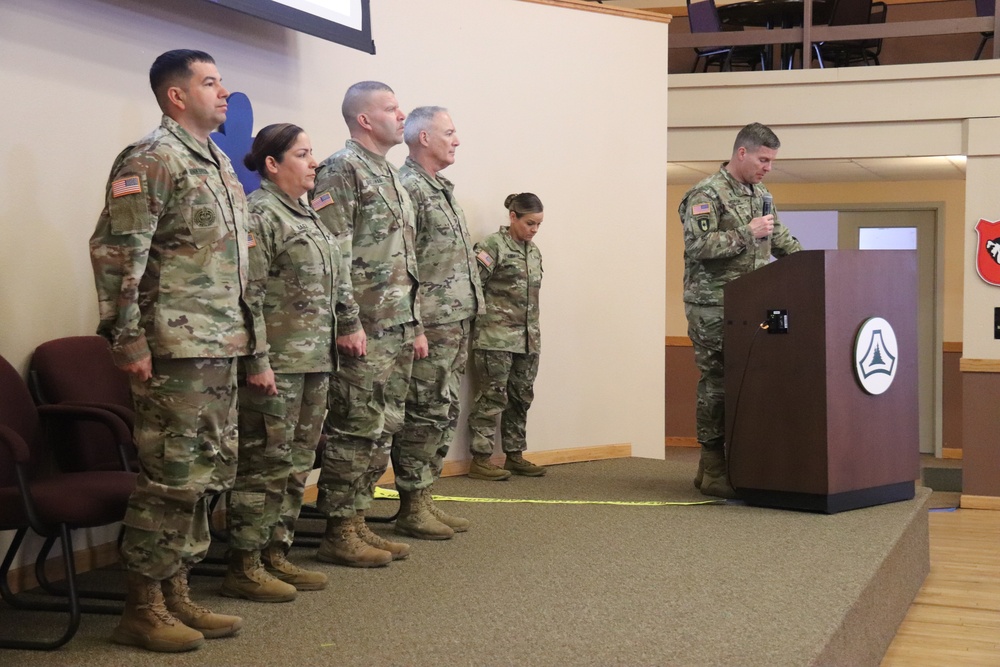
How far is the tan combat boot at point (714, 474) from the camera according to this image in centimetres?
461

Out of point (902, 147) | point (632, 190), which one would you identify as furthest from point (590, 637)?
point (902, 147)

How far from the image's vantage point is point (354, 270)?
332 cm

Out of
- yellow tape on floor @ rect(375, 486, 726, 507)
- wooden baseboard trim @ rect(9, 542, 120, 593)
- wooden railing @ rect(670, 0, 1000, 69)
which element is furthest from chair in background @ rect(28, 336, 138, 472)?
wooden railing @ rect(670, 0, 1000, 69)

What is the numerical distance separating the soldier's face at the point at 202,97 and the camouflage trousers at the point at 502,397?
2.84 m

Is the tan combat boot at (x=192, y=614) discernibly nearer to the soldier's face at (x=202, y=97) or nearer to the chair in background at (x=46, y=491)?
the chair in background at (x=46, y=491)

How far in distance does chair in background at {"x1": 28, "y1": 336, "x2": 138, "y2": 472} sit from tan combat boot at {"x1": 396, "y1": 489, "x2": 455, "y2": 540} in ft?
3.16

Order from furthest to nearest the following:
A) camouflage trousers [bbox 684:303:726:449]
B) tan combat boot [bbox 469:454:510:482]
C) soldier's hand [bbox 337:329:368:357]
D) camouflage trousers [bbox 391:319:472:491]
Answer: tan combat boot [bbox 469:454:510:482] < camouflage trousers [bbox 684:303:726:449] < camouflage trousers [bbox 391:319:472:491] < soldier's hand [bbox 337:329:368:357]

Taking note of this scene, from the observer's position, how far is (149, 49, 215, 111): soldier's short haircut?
8.41 ft

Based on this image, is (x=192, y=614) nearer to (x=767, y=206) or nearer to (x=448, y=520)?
(x=448, y=520)

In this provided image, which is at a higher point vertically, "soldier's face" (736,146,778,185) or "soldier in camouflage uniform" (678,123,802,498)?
"soldier's face" (736,146,778,185)

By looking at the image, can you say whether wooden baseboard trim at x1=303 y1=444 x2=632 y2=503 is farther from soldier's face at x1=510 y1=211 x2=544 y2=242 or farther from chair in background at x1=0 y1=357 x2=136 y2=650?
chair in background at x1=0 y1=357 x2=136 y2=650

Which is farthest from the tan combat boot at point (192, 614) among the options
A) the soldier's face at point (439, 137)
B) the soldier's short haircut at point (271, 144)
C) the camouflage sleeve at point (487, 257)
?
the camouflage sleeve at point (487, 257)

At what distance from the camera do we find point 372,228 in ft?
10.9

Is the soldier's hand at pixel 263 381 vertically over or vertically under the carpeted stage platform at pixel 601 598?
over
